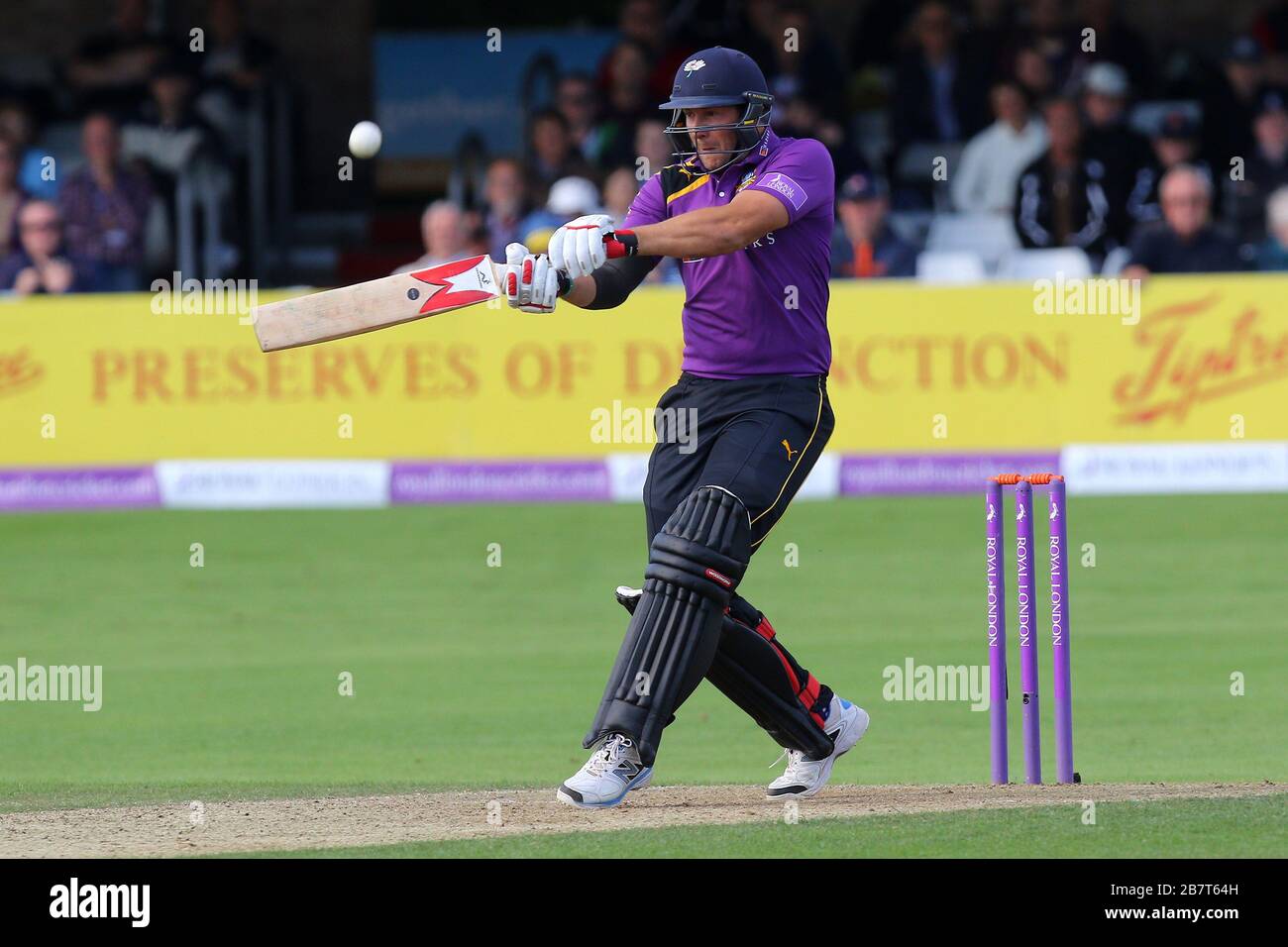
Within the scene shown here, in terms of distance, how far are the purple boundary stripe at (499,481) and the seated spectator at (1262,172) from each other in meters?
4.99

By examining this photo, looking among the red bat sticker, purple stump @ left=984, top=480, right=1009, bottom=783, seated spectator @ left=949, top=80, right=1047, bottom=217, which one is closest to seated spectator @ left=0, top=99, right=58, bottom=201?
seated spectator @ left=949, top=80, right=1047, bottom=217

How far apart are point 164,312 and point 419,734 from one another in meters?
6.07

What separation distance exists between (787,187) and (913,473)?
8.11m

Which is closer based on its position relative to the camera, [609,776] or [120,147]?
[609,776]

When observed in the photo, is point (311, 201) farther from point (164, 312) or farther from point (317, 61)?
point (164, 312)

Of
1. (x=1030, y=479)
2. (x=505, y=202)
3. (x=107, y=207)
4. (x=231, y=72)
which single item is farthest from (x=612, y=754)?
(x=231, y=72)

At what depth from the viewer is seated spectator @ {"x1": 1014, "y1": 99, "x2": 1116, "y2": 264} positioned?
15.2 metres

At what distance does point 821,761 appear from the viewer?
6754 millimetres

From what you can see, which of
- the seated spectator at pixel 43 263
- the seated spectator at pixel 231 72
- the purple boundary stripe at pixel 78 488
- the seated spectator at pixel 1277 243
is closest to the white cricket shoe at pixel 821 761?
the purple boundary stripe at pixel 78 488

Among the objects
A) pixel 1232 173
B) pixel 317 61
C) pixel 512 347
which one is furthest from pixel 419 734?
pixel 317 61

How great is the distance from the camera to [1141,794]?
259 inches

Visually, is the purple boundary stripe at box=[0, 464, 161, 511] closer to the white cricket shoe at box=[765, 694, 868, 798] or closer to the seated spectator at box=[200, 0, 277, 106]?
the seated spectator at box=[200, 0, 277, 106]

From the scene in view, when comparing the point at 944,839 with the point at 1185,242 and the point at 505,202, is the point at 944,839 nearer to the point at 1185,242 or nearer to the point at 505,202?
the point at 1185,242

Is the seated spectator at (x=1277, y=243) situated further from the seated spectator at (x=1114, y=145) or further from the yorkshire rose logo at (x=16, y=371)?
the yorkshire rose logo at (x=16, y=371)
